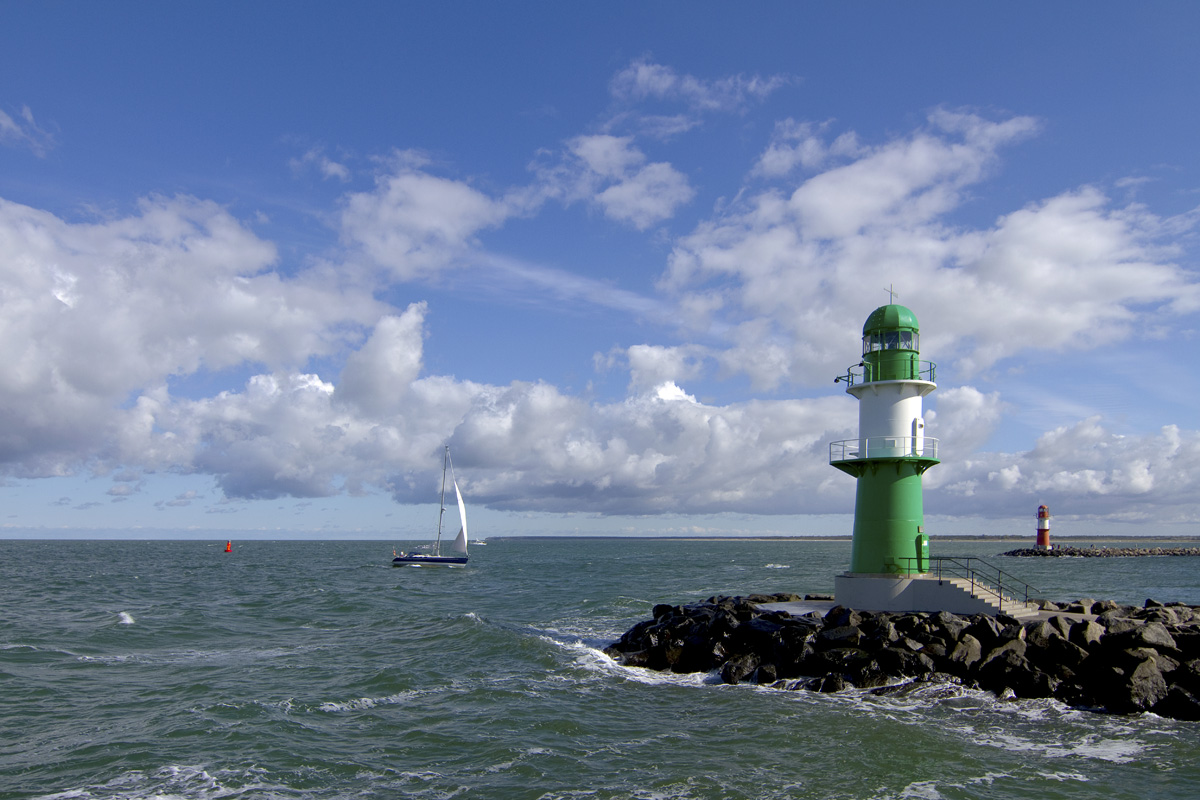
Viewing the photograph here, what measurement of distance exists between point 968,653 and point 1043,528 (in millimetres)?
99952

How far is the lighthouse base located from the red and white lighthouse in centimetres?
8718

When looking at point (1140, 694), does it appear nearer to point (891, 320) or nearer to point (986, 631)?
point (986, 631)

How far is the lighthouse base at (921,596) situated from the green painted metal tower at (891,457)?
1.13 ft

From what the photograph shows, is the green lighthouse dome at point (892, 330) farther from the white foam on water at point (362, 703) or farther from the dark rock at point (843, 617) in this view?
the white foam on water at point (362, 703)

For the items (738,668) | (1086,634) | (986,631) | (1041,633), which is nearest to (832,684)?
(738,668)

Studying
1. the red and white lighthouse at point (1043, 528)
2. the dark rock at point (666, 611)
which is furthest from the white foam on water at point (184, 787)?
the red and white lighthouse at point (1043, 528)

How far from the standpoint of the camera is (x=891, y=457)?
20.8m

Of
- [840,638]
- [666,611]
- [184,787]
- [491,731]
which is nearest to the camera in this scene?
[184,787]

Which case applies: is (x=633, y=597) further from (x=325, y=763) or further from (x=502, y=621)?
(x=325, y=763)

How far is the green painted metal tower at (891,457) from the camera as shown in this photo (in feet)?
68.6

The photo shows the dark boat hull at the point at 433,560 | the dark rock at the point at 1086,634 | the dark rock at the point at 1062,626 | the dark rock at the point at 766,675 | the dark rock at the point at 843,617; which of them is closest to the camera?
the dark rock at the point at 1086,634

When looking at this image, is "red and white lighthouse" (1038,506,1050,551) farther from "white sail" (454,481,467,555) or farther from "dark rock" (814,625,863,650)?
"dark rock" (814,625,863,650)

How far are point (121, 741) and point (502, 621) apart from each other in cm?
1745

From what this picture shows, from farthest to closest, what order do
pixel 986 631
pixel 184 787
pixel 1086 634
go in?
1. pixel 986 631
2. pixel 1086 634
3. pixel 184 787
